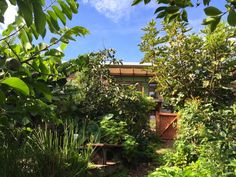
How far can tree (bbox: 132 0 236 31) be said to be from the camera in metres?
1.29

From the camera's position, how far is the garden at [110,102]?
1.75 m

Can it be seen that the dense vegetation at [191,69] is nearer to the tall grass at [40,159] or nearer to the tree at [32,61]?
the tall grass at [40,159]

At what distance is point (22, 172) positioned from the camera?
13.6 feet

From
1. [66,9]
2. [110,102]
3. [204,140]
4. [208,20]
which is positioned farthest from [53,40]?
[110,102]

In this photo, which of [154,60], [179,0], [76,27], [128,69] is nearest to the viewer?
[179,0]

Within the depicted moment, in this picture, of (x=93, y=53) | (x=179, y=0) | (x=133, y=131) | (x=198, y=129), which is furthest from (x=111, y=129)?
(x=179, y=0)

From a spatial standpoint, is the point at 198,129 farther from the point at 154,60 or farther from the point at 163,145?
the point at 154,60

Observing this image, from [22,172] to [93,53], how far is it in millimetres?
5224

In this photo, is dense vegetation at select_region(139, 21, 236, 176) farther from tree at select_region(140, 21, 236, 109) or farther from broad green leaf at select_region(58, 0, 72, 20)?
broad green leaf at select_region(58, 0, 72, 20)

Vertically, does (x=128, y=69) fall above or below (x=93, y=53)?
above

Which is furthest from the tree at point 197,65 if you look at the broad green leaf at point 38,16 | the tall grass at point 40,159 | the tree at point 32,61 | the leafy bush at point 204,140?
the broad green leaf at point 38,16

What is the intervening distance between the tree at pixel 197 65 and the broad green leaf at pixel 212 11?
8175 mm

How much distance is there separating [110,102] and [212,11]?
7.36 meters

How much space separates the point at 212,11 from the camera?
1296 mm
